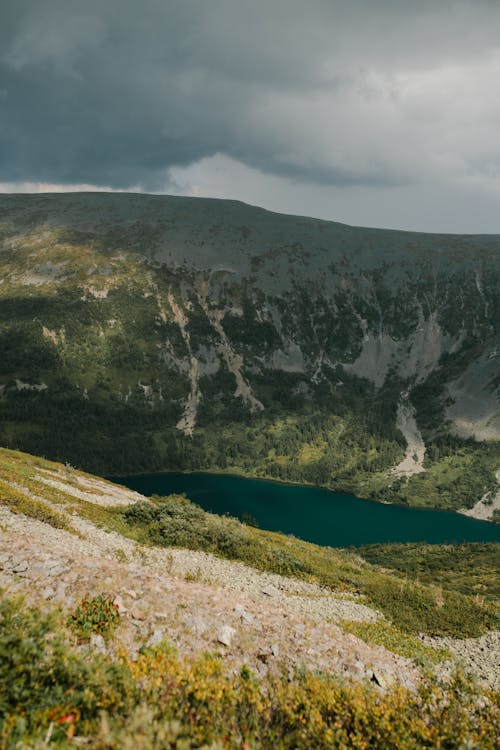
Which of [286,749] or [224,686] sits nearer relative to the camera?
[286,749]

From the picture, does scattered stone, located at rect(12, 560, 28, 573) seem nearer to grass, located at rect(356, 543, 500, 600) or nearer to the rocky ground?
the rocky ground

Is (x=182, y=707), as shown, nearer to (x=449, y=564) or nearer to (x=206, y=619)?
(x=206, y=619)

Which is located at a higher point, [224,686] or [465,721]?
[224,686]

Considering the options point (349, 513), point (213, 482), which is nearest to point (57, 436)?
point (213, 482)

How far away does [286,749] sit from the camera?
10.0 m

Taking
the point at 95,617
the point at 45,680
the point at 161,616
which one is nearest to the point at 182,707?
the point at 45,680

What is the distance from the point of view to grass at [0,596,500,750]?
27.8 ft

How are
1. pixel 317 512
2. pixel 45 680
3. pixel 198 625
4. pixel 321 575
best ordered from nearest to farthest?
pixel 45 680, pixel 198 625, pixel 321 575, pixel 317 512

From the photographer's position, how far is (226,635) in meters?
15.2

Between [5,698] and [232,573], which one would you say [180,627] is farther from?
[232,573]

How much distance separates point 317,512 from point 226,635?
14821 centimetres

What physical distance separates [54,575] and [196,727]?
31.1ft

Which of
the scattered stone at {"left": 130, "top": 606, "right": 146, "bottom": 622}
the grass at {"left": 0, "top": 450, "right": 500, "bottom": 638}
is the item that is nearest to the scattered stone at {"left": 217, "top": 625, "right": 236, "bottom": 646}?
the scattered stone at {"left": 130, "top": 606, "right": 146, "bottom": 622}

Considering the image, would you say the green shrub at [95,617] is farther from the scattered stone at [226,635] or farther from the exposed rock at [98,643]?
the scattered stone at [226,635]
